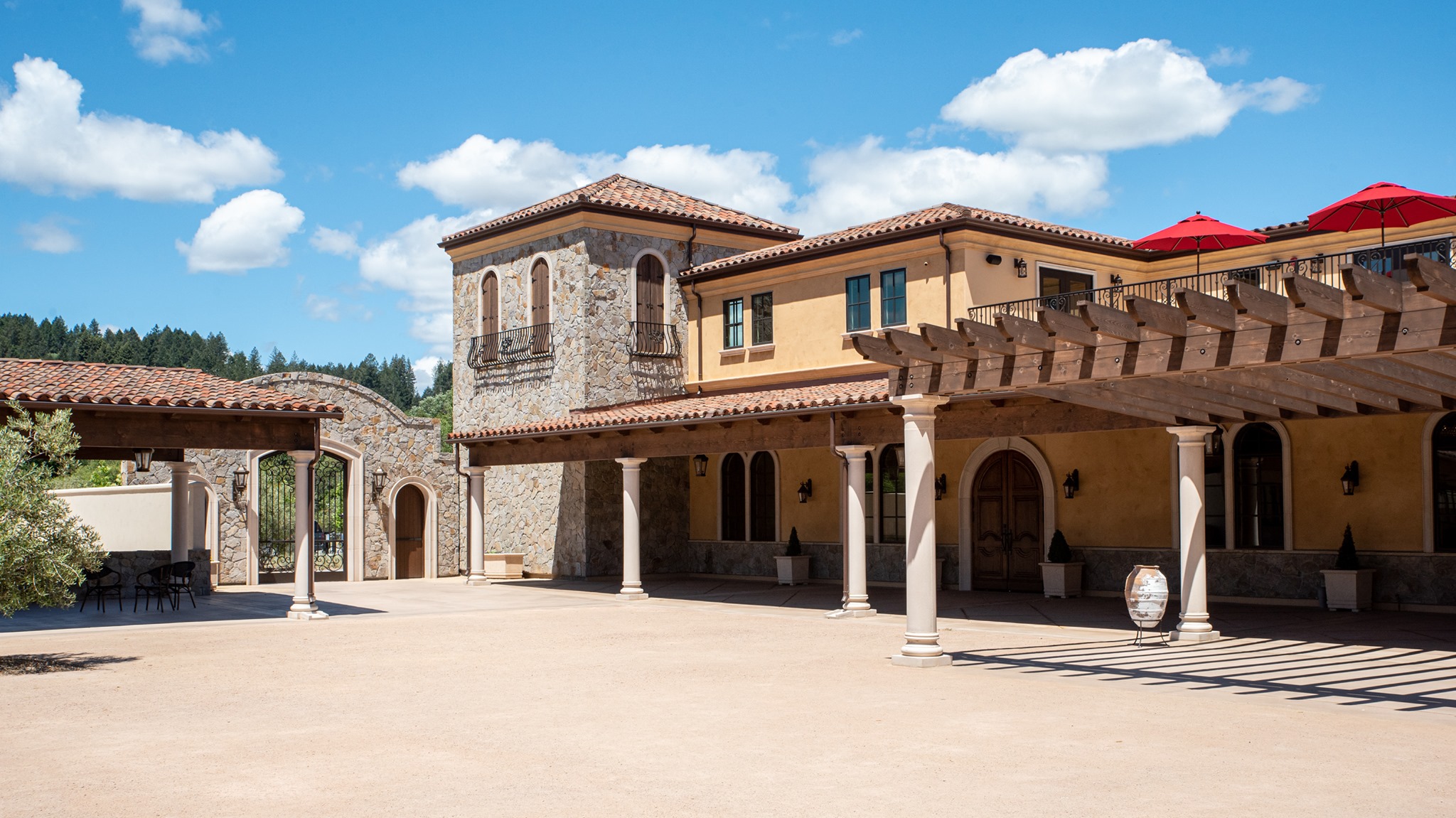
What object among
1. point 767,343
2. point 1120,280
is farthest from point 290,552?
point 1120,280

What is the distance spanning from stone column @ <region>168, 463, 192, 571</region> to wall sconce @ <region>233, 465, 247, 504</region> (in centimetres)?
308

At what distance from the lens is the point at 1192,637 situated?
14.5 meters

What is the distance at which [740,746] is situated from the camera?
332 inches

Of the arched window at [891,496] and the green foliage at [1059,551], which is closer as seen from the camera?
the green foliage at [1059,551]

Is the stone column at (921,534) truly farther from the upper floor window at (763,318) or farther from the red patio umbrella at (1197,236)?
the upper floor window at (763,318)

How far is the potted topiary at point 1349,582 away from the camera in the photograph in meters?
17.9

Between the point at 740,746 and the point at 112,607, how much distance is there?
15.9m

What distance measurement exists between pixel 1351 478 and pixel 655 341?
13.8 meters

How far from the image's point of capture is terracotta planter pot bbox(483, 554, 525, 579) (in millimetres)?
26734

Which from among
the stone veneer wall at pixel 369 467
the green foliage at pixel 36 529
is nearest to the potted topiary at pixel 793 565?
the stone veneer wall at pixel 369 467

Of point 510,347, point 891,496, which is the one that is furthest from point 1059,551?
point 510,347

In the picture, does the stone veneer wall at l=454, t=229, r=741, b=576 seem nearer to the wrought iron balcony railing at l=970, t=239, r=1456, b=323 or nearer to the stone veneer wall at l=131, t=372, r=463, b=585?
the stone veneer wall at l=131, t=372, r=463, b=585

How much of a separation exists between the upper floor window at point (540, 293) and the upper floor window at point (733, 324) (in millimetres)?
3773

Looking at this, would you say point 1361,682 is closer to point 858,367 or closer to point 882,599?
point 882,599
